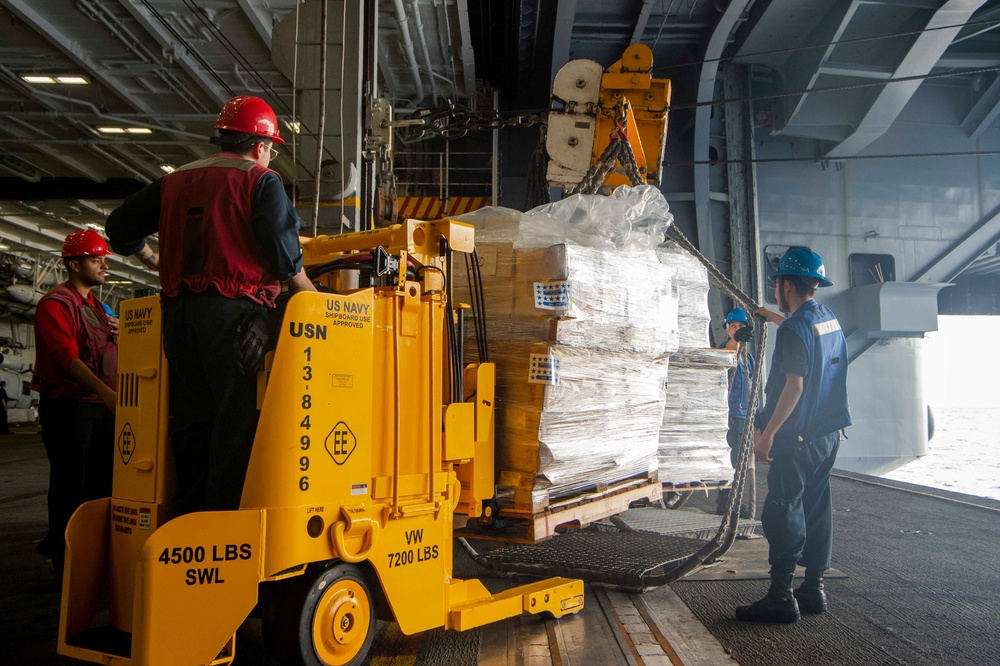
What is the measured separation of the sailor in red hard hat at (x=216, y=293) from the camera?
245 centimetres

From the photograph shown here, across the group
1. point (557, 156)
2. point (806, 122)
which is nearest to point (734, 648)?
point (557, 156)

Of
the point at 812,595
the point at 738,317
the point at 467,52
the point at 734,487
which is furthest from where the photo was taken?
the point at 467,52

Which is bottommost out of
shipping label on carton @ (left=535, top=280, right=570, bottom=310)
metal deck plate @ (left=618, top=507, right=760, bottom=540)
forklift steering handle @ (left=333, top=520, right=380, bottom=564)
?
metal deck plate @ (left=618, top=507, right=760, bottom=540)

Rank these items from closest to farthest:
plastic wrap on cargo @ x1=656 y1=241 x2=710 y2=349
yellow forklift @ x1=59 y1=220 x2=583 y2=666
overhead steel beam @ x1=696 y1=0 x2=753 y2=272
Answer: yellow forklift @ x1=59 y1=220 x2=583 y2=666 < plastic wrap on cargo @ x1=656 y1=241 x2=710 y2=349 < overhead steel beam @ x1=696 y1=0 x2=753 y2=272

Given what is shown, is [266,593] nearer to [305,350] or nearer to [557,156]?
[305,350]

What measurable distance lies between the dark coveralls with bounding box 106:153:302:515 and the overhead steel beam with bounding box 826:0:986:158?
9544mm

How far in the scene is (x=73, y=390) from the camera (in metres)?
4.11

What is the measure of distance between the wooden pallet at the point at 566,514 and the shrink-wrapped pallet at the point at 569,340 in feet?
0.16

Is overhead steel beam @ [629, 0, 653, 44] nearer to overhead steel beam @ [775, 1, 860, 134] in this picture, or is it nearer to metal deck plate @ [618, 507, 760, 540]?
overhead steel beam @ [775, 1, 860, 134]

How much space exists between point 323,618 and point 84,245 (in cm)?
290

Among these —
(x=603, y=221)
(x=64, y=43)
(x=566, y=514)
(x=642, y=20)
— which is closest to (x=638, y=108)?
(x=603, y=221)

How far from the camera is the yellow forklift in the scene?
228cm

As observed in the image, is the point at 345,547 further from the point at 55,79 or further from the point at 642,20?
the point at 55,79

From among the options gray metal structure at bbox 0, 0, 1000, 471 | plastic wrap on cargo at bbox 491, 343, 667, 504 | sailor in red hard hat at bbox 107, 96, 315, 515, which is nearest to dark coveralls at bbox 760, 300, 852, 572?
plastic wrap on cargo at bbox 491, 343, 667, 504
